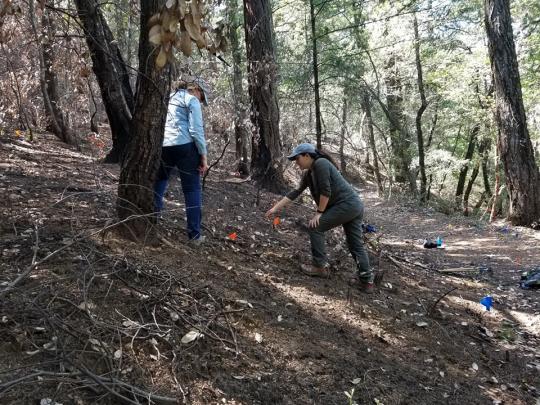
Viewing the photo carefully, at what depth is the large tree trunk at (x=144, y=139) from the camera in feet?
13.5

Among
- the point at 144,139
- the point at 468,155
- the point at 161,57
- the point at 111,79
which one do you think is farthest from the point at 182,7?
the point at 468,155

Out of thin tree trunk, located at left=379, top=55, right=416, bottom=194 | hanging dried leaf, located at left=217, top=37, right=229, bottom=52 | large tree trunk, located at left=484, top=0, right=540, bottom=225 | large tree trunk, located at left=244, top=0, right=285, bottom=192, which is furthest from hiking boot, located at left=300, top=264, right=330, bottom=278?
thin tree trunk, located at left=379, top=55, right=416, bottom=194

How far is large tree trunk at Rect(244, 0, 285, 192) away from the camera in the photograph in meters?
8.45

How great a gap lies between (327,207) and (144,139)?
6.63 ft

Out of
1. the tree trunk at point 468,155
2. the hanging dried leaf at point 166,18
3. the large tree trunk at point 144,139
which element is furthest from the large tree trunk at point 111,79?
the tree trunk at point 468,155

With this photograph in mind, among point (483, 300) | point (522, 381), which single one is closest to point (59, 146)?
point (483, 300)

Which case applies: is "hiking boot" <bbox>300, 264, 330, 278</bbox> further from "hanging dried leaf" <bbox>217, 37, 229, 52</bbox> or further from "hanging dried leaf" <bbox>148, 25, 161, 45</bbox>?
"hanging dried leaf" <bbox>148, 25, 161, 45</bbox>

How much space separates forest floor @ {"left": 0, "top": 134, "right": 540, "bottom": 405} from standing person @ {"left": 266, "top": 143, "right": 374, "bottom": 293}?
0.19m

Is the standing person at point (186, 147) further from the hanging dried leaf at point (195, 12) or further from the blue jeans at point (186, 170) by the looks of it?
the hanging dried leaf at point (195, 12)

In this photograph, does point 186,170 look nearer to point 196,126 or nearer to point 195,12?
point 196,126

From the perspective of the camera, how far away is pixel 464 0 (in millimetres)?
14062

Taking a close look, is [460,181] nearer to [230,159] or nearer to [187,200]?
[230,159]

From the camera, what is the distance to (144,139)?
428 cm

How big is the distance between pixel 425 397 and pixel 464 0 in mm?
13813
